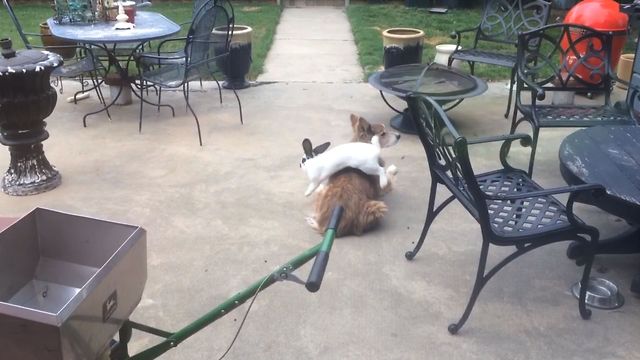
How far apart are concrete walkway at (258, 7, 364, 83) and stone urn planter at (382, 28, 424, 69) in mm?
964

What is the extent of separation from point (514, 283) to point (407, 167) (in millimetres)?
1502

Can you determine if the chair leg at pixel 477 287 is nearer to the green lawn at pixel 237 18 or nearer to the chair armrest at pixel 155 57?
the chair armrest at pixel 155 57

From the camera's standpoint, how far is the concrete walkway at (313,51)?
660 centimetres

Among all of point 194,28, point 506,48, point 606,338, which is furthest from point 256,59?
point 606,338

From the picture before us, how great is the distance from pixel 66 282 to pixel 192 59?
3.15m

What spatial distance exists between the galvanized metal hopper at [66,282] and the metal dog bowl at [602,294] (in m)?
2.05

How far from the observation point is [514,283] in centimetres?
282

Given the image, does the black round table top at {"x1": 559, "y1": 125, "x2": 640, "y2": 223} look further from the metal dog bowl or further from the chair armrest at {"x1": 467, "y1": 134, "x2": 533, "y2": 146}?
the metal dog bowl

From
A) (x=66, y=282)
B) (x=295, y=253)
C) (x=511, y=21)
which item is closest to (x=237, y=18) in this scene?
(x=511, y=21)

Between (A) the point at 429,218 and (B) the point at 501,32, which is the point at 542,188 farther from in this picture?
(B) the point at 501,32

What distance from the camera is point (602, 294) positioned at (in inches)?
105

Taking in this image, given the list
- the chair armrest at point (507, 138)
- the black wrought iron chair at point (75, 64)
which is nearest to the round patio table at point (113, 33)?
the black wrought iron chair at point (75, 64)

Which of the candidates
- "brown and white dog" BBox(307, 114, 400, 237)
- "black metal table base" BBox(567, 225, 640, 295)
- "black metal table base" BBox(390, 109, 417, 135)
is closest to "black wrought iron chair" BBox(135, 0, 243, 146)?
"black metal table base" BBox(390, 109, 417, 135)

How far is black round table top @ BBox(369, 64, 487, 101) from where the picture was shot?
4301 mm
